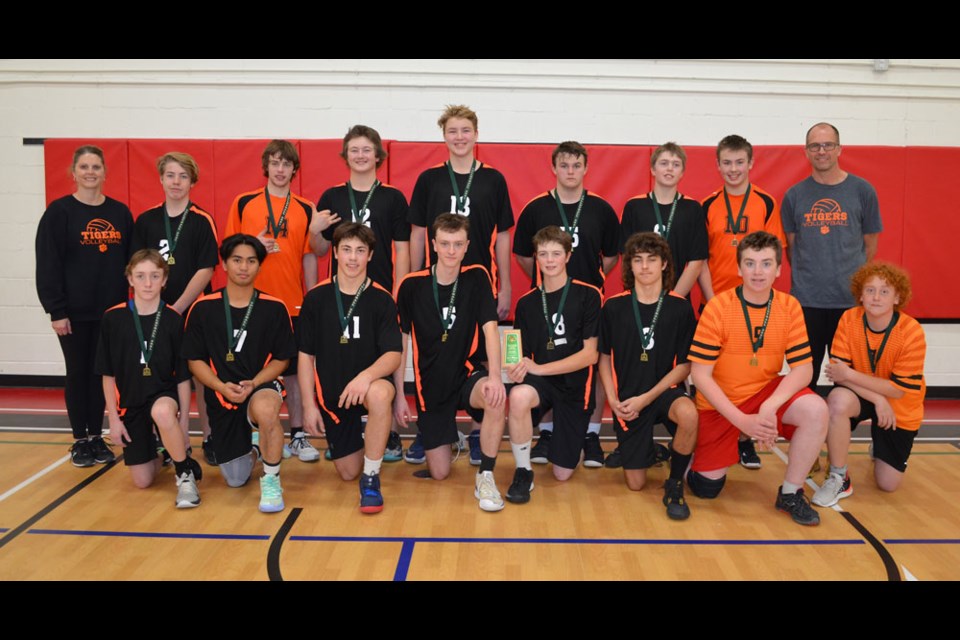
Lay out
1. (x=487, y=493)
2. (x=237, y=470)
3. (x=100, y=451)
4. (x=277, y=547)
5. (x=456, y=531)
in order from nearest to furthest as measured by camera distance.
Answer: (x=277, y=547)
(x=456, y=531)
(x=487, y=493)
(x=237, y=470)
(x=100, y=451)

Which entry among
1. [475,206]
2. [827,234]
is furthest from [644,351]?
[827,234]

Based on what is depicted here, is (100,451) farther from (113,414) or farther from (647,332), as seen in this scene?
(647,332)

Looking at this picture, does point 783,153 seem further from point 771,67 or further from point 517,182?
point 517,182

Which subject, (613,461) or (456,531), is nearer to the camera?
(456,531)

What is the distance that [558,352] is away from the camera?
4.54 metres

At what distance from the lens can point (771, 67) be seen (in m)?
6.87

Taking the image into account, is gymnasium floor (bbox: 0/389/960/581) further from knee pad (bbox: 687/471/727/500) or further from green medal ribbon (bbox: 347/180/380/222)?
green medal ribbon (bbox: 347/180/380/222)

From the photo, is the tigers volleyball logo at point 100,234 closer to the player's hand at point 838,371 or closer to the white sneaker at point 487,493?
the white sneaker at point 487,493

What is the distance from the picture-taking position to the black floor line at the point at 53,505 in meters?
3.76

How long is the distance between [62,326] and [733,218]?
4380 mm

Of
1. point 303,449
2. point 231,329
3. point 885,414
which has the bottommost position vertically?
point 303,449

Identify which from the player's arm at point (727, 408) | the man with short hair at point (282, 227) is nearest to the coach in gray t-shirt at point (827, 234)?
the player's arm at point (727, 408)

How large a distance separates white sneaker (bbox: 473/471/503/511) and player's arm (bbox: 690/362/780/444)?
4.08 ft

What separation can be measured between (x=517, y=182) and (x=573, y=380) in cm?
257
